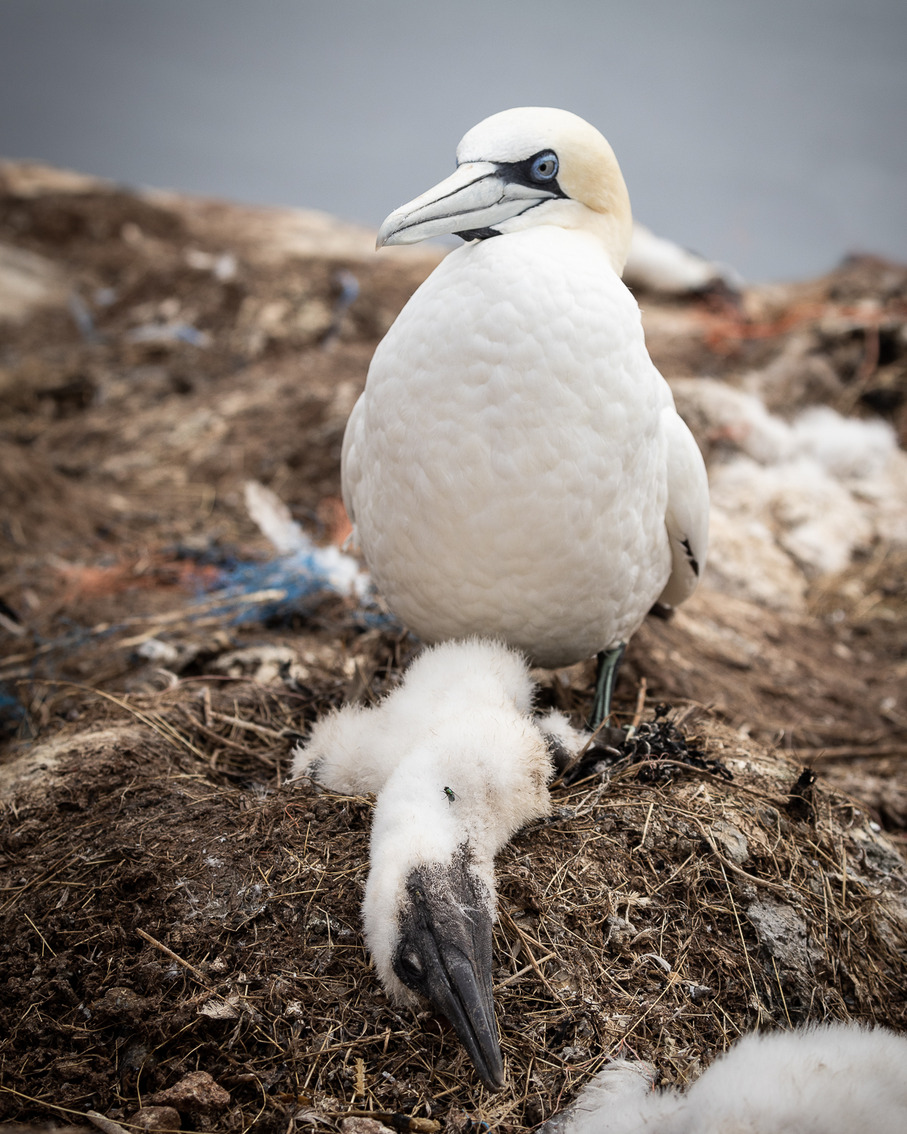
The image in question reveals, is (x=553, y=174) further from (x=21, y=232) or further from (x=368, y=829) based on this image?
(x=21, y=232)

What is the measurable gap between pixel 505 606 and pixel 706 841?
2.68ft

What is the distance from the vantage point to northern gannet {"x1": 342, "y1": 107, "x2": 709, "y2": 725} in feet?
6.66

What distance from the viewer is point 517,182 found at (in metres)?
2.16

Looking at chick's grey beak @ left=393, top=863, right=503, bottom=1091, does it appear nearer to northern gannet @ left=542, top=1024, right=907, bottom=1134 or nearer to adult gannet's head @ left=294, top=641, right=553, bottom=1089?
adult gannet's head @ left=294, top=641, right=553, bottom=1089

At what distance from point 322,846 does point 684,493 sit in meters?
1.49

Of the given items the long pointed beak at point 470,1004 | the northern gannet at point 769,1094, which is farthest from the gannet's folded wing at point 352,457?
the northern gannet at point 769,1094

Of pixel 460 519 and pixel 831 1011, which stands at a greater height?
pixel 460 519

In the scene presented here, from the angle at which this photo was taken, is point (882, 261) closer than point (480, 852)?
No

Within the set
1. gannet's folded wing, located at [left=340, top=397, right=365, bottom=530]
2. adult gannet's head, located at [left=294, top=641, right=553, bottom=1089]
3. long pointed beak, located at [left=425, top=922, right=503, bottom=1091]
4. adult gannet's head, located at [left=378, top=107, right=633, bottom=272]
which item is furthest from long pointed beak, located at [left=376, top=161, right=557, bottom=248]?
long pointed beak, located at [left=425, top=922, right=503, bottom=1091]

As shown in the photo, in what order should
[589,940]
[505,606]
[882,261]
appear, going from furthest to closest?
[882,261] → [505,606] → [589,940]

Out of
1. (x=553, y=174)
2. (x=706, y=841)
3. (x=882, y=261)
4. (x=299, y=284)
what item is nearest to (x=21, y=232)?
(x=299, y=284)

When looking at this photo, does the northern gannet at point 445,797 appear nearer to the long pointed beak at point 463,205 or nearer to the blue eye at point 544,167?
the long pointed beak at point 463,205

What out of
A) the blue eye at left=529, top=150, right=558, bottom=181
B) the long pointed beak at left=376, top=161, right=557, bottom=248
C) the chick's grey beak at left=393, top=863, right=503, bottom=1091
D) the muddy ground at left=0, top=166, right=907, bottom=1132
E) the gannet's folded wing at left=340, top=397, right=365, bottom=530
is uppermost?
the blue eye at left=529, top=150, right=558, bottom=181

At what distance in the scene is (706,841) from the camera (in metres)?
2.19
